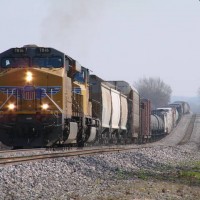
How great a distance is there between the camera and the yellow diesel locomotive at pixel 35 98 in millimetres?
18438

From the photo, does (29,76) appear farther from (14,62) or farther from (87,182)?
(87,182)

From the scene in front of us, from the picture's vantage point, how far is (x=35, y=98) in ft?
61.7

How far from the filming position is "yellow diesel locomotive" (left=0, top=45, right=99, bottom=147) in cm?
1844

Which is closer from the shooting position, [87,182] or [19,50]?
[87,182]

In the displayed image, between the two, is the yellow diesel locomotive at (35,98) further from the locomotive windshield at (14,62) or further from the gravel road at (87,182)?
the gravel road at (87,182)

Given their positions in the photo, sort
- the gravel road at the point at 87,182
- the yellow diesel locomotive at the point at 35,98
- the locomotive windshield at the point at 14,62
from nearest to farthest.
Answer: the gravel road at the point at 87,182, the yellow diesel locomotive at the point at 35,98, the locomotive windshield at the point at 14,62

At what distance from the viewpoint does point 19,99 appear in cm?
1880

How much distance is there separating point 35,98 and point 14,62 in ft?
6.22

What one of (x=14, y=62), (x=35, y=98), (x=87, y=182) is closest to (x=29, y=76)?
(x=35, y=98)

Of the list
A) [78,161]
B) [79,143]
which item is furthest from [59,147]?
[78,161]

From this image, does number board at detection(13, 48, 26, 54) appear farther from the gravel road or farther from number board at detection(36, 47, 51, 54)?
the gravel road

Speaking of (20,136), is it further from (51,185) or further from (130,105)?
(130,105)

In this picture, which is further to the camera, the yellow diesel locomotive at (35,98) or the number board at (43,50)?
the number board at (43,50)

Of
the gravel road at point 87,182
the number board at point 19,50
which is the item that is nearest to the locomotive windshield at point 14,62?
the number board at point 19,50
